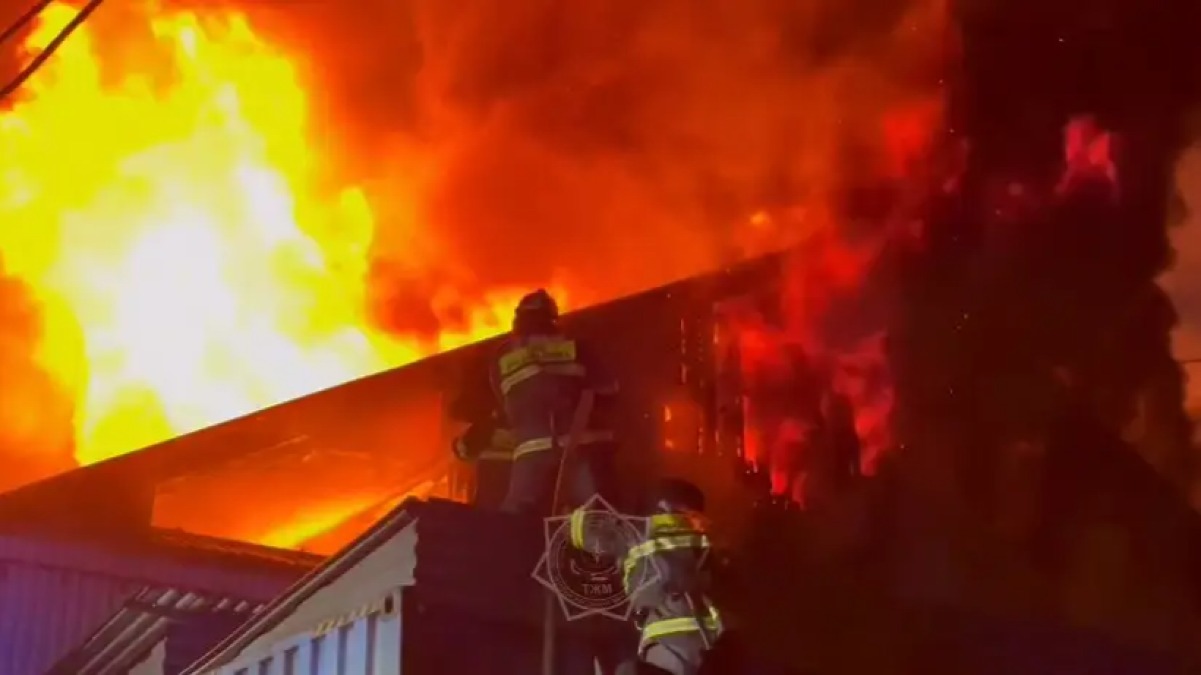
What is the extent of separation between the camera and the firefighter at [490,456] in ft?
24.3

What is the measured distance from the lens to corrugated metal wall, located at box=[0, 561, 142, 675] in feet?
42.3

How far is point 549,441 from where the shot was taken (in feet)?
22.5

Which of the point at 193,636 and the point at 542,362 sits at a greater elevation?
the point at 542,362

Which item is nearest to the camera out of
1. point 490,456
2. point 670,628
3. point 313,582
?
point 670,628

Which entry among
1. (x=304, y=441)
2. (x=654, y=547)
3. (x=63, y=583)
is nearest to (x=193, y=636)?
(x=304, y=441)

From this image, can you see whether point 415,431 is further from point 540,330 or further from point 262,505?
point 540,330

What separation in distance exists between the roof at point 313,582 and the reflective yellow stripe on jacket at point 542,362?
1324 millimetres

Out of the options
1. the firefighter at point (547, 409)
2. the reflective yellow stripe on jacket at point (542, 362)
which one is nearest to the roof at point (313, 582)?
the firefighter at point (547, 409)

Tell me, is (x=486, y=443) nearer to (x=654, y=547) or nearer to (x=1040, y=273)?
(x=654, y=547)

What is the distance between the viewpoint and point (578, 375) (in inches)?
A: 277

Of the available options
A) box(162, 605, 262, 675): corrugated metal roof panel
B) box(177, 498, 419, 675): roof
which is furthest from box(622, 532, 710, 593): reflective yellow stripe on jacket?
box(162, 605, 262, 675): corrugated metal roof panel

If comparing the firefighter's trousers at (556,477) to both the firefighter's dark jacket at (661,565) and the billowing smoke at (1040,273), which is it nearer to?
the firefighter's dark jacket at (661,565)

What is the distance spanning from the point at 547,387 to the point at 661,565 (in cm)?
135

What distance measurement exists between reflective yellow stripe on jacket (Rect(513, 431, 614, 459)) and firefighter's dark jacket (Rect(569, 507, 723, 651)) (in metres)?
0.83
